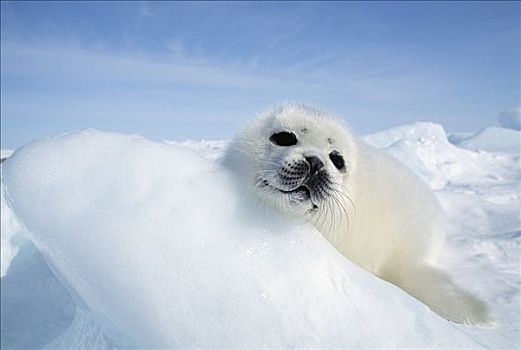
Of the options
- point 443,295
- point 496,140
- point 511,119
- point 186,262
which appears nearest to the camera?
point 186,262

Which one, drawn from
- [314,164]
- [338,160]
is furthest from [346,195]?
[314,164]

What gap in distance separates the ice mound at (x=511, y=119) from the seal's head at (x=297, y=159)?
52.3 ft

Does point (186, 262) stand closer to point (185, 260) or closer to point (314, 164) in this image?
point (185, 260)

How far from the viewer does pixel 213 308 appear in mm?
1681

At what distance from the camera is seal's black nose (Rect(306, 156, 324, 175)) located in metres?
2.17

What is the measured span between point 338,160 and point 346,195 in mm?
205

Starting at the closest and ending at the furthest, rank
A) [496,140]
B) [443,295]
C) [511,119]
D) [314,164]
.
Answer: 1. [314,164]
2. [443,295]
3. [496,140]
4. [511,119]

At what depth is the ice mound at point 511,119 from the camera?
634 inches

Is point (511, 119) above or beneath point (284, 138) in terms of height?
above

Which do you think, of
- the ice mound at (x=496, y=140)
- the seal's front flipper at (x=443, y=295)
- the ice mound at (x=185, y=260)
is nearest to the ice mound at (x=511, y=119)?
the ice mound at (x=496, y=140)

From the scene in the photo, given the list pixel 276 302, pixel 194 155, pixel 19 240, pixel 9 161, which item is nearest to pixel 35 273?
pixel 19 240

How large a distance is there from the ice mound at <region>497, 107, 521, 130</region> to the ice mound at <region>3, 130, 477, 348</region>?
16834 millimetres

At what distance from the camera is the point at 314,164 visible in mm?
2174

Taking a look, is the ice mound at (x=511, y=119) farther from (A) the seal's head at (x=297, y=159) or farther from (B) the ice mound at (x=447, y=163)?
(A) the seal's head at (x=297, y=159)
